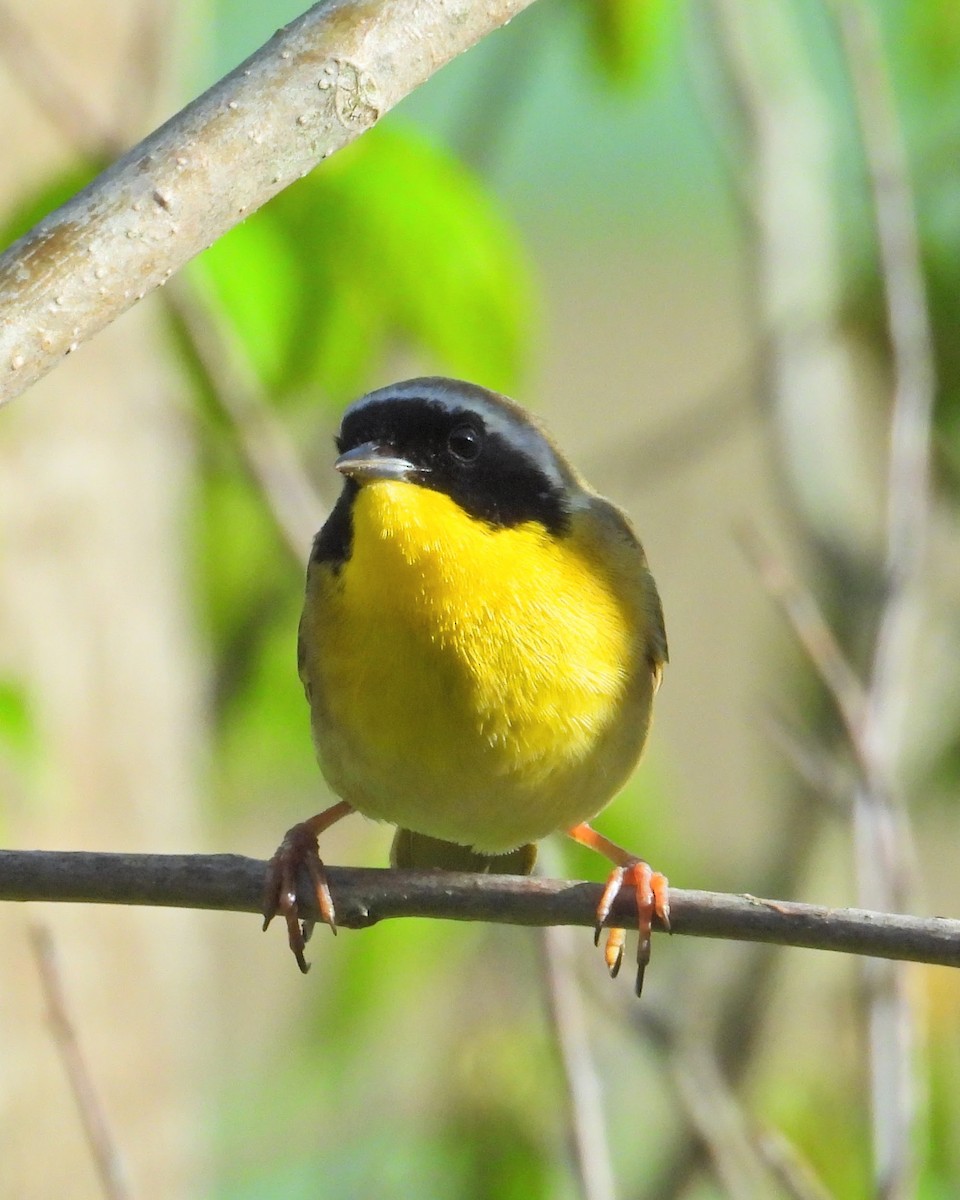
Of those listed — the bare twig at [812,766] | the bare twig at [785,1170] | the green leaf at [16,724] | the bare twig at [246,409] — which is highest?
the bare twig at [246,409]

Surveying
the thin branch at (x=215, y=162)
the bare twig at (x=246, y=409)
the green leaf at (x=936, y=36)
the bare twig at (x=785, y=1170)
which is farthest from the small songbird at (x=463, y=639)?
the green leaf at (x=936, y=36)

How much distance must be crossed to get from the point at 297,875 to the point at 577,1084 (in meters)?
0.74

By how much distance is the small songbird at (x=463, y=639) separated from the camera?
11.2 ft

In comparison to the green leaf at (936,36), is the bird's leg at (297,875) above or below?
below

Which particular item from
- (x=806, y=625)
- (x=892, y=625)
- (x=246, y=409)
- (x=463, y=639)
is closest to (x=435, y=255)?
(x=246, y=409)

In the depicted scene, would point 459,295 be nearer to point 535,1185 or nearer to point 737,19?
point 737,19

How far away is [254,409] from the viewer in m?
4.13

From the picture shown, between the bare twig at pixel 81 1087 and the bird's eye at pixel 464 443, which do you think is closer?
the bare twig at pixel 81 1087

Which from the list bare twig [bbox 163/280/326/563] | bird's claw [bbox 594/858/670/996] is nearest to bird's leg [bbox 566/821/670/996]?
bird's claw [bbox 594/858/670/996]

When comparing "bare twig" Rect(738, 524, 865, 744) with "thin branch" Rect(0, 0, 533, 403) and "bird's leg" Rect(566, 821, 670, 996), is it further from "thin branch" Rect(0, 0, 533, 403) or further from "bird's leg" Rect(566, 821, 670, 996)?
"thin branch" Rect(0, 0, 533, 403)

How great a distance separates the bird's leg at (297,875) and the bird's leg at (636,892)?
535mm

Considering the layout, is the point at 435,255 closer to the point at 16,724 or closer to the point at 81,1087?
the point at 16,724

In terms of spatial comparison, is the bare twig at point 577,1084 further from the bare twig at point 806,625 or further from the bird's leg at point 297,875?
the bare twig at point 806,625

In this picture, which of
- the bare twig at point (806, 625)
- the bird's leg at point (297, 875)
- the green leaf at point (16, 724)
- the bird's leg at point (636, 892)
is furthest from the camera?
the bare twig at point (806, 625)
